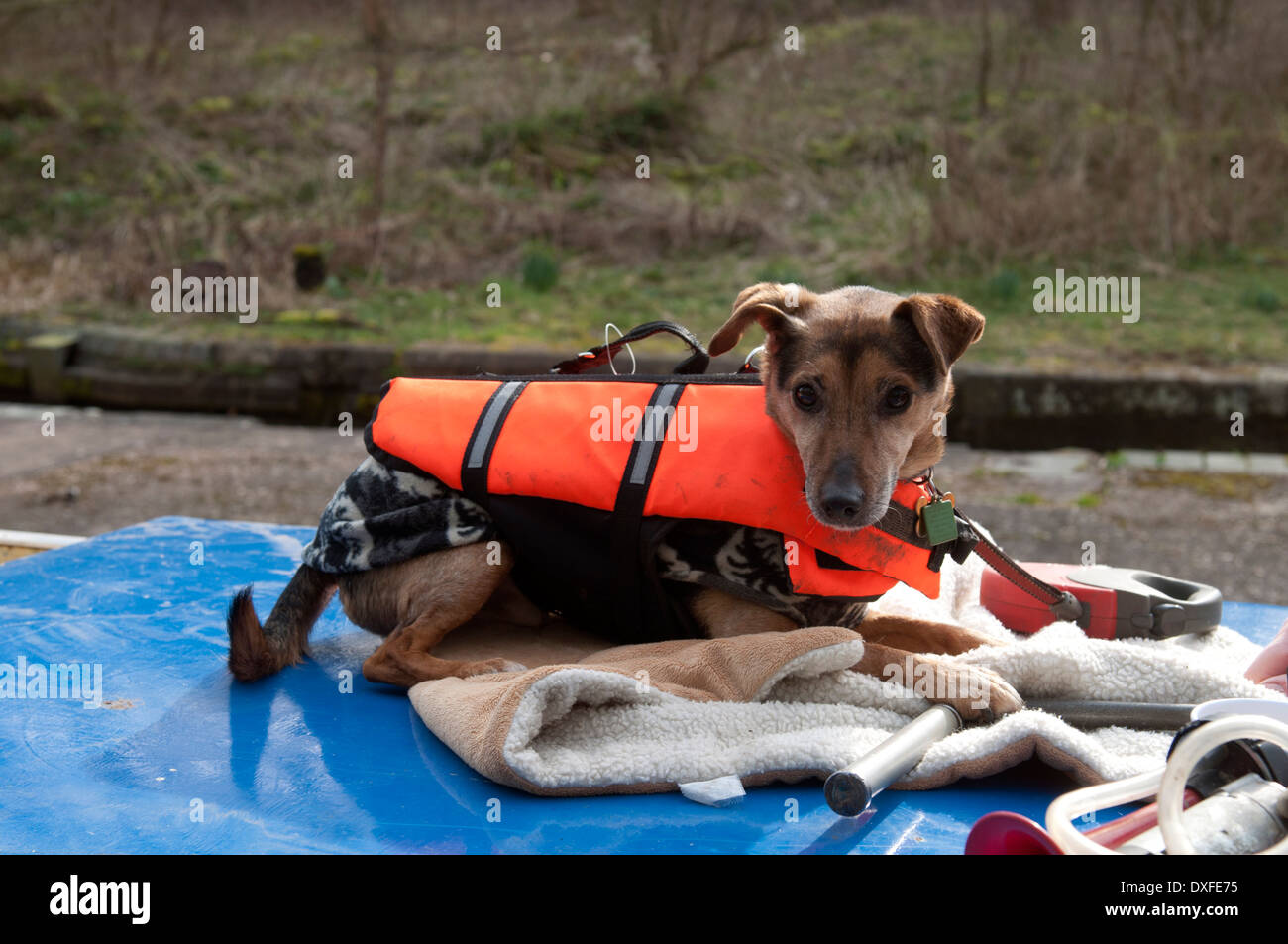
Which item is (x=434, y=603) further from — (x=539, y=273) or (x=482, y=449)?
(x=539, y=273)

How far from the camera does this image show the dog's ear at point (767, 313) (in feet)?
8.32

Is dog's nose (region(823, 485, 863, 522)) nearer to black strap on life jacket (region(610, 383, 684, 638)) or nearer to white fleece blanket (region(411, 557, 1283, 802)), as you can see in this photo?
white fleece blanket (region(411, 557, 1283, 802))

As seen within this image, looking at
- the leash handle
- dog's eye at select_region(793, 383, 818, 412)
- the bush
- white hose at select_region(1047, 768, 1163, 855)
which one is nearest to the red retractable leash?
dog's eye at select_region(793, 383, 818, 412)

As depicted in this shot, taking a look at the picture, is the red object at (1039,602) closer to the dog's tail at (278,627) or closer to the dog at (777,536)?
the dog at (777,536)

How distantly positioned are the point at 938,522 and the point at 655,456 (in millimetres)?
657

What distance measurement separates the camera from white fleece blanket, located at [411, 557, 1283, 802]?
211 cm

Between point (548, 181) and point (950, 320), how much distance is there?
31.8ft

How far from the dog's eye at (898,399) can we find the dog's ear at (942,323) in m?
0.10

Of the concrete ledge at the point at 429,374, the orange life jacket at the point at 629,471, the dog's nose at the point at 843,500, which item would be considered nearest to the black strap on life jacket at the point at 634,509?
the orange life jacket at the point at 629,471

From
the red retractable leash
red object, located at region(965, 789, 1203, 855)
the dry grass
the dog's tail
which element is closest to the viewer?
red object, located at region(965, 789, 1203, 855)

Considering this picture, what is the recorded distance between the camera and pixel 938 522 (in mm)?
2545

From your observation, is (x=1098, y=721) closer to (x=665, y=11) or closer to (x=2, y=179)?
(x=665, y=11)

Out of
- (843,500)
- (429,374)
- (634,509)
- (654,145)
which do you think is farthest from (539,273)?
(843,500)

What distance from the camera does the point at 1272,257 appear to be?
373 inches
